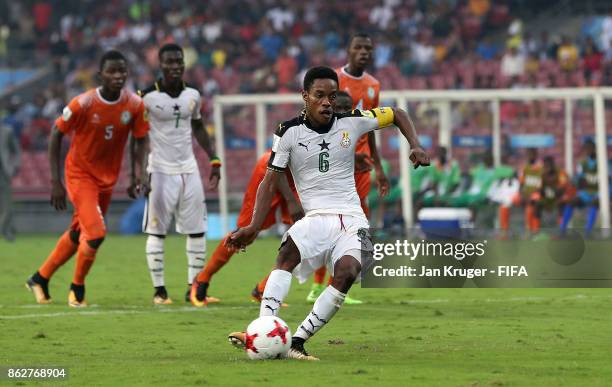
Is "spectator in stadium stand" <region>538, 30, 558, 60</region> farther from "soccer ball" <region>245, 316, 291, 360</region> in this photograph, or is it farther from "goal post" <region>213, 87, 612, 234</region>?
"soccer ball" <region>245, 316, 291, 360</region>

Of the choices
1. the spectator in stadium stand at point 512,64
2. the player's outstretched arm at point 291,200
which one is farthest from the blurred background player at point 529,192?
the player's outstretched arm at point 291,200

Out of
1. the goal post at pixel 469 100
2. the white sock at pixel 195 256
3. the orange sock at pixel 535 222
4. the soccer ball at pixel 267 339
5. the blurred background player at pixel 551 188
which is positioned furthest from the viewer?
the orange sock at pixel 535 222

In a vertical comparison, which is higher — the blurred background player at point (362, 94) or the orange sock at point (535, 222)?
the blurred background player at point (362, 94)

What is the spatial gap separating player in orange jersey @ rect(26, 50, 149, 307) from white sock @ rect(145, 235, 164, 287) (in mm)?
582

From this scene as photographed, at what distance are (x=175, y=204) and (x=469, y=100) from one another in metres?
15.4

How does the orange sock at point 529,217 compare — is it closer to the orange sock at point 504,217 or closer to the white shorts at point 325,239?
the orange sock at point 504,217

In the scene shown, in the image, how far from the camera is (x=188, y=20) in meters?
40.2

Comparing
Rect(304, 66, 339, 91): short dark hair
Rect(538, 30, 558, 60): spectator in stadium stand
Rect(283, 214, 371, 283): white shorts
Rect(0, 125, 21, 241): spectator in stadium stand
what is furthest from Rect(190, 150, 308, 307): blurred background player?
Rect(538, 30, 558, 60): spectator in stadium stand

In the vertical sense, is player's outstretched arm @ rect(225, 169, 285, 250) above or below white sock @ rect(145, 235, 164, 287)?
above

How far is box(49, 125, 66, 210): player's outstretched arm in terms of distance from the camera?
13453 mm

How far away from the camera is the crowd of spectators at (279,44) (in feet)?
110

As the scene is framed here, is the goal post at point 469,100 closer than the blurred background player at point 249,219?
No

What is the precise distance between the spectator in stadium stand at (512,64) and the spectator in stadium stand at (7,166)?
41.9 ft

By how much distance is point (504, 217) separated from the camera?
27.2 m
